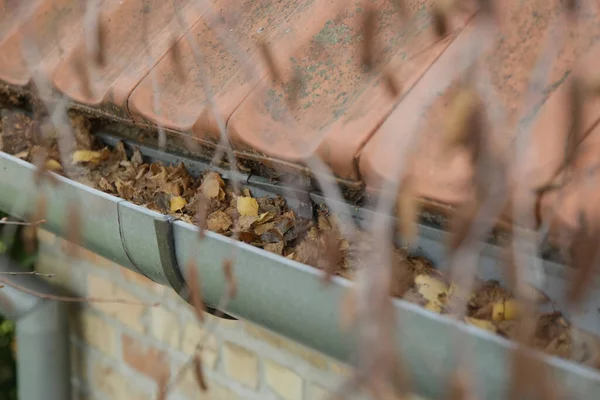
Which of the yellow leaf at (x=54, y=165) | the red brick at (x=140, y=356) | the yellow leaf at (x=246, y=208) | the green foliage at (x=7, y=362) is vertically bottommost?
the green foliage at (x=7, y=362)

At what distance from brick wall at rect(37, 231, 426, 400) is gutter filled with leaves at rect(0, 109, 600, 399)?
0.93ft

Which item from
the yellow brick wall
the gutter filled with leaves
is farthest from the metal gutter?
the yellow brick wall

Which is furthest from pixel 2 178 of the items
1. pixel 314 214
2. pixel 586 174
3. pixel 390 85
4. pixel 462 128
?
pixel 586 174

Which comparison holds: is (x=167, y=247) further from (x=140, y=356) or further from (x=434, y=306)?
(x=140, y=356)

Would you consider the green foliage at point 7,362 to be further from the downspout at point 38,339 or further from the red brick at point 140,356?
the red brick at point 140,356

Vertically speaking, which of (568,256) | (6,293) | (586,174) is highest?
(586,174)

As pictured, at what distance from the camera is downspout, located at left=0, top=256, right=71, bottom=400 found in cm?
218

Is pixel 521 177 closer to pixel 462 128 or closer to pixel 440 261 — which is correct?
pixel 462 128

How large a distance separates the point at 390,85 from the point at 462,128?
0.88 feet

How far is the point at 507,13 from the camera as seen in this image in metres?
0.85

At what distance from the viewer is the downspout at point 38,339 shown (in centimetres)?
218

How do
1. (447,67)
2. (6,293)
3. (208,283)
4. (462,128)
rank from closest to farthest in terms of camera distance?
(462,128)
(447,67)
(208,283)
(6,293)

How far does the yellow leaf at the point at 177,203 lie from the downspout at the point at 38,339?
129cm

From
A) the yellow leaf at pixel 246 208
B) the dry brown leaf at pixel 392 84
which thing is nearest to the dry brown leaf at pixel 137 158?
the yellow leaf at pixel 246 208
